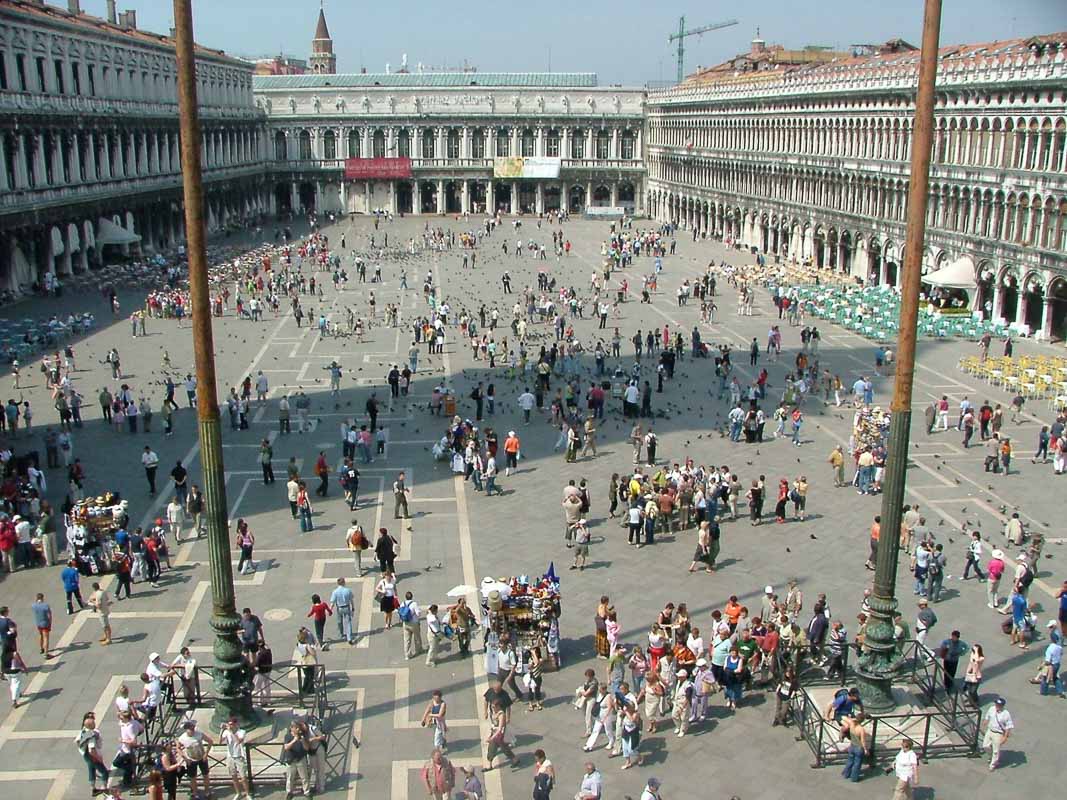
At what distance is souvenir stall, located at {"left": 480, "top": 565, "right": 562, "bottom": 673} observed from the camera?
17828 mm

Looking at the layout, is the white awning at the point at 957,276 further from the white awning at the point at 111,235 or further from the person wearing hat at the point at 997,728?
the white awning at the point at 111,235

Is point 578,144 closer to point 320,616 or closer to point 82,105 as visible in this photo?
point 82,105

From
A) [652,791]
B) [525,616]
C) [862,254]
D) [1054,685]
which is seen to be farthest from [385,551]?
[862,254]

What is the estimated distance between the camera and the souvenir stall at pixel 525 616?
17.8 m

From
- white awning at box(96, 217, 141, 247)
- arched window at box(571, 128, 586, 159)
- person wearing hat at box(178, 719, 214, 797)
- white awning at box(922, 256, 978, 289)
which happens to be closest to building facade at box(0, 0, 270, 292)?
white awning at box(96, 217, 141, 247)

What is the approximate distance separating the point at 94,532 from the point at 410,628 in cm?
821

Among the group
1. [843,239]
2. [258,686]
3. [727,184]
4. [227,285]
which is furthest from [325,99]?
[258,686]

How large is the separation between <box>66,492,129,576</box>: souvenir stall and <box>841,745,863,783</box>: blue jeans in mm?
14911

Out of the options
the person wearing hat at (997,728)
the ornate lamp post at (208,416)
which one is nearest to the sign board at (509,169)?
the ornate lamp post at (208,416)

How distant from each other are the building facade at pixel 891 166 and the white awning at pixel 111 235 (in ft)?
142

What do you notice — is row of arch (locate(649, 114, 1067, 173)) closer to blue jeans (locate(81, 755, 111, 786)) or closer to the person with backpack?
the person with backpack

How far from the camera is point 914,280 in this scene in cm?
1445

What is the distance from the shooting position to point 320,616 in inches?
726

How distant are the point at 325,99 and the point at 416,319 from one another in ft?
221
